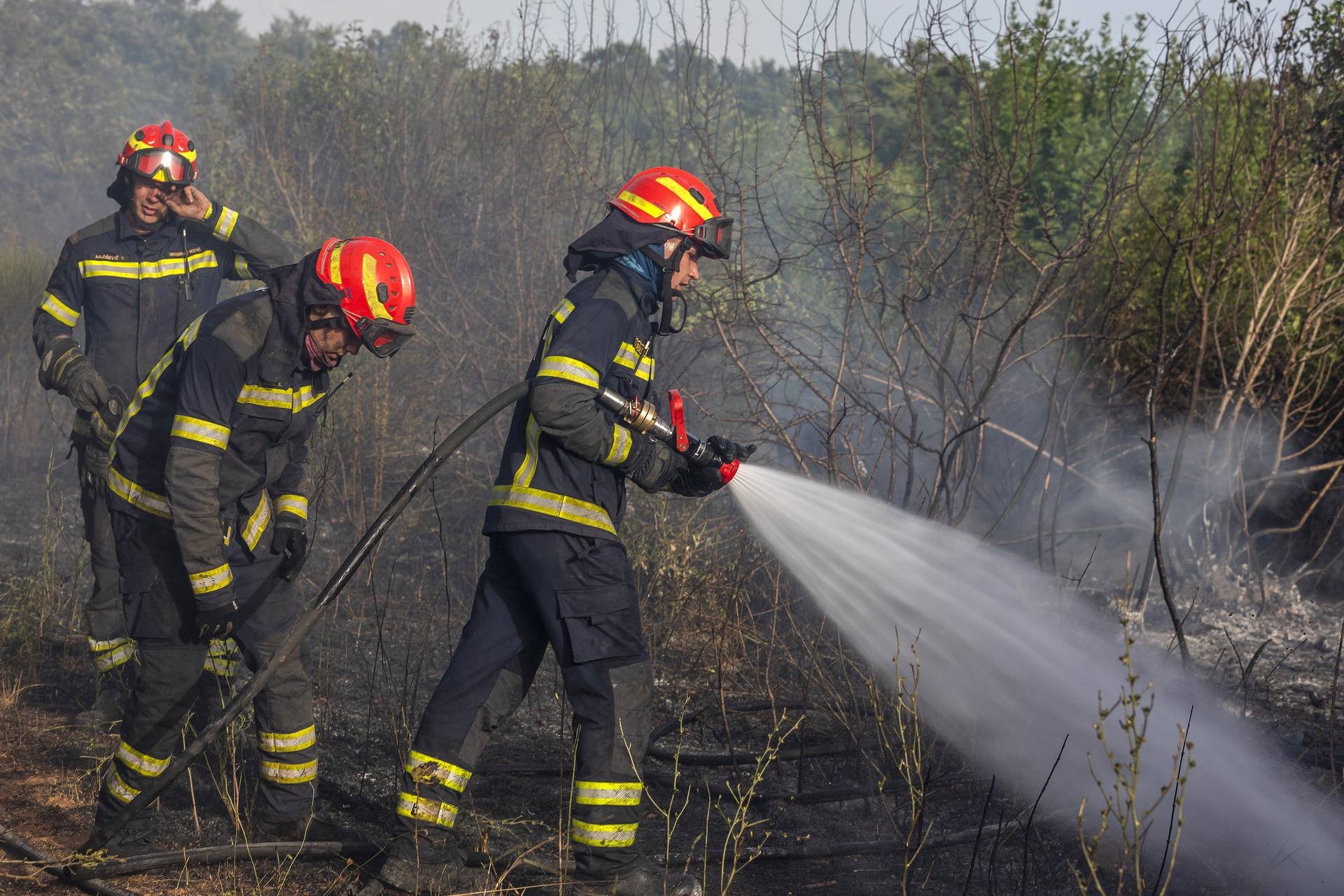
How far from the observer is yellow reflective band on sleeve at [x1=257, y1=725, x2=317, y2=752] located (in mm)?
3553

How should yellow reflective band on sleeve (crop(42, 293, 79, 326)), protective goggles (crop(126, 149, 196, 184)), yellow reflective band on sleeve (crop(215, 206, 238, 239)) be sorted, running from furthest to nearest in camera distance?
yellow reflective band on sleeve (crop(215, 206, 238, 239)), yellow reflective band on sleeve (crop(42, 293, 79, 326)), protective goggles (crop(126, 149, 196, 184))

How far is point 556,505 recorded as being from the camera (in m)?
3.19

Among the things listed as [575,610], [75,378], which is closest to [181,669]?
[575,610]

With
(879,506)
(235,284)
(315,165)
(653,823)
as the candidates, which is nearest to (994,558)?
(879,506)

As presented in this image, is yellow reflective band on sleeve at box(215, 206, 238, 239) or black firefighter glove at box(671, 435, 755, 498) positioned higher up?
yellow reflective band on sleeve at box(215, 206, 238, 239)

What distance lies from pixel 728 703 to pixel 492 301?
5.27 m

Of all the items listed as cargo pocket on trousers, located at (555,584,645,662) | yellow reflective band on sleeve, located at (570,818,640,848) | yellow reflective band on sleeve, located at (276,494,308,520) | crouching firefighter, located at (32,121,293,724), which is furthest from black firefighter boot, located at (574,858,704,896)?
crouching firefighter, located at (32,121,293,724)

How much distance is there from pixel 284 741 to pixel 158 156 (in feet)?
8.54

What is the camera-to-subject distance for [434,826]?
3.22m

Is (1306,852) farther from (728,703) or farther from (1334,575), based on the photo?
(1334,575)

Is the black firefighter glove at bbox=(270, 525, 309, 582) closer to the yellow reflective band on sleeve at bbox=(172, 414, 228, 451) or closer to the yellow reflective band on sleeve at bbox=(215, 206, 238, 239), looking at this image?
the yellow reflective band on sleeve at bbox=(172, 414, 228, 451)

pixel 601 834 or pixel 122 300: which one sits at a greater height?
pixel 122 300

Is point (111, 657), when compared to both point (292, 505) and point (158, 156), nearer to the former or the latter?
point (292, 505)

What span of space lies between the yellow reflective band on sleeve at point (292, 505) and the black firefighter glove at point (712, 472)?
1243 mm
